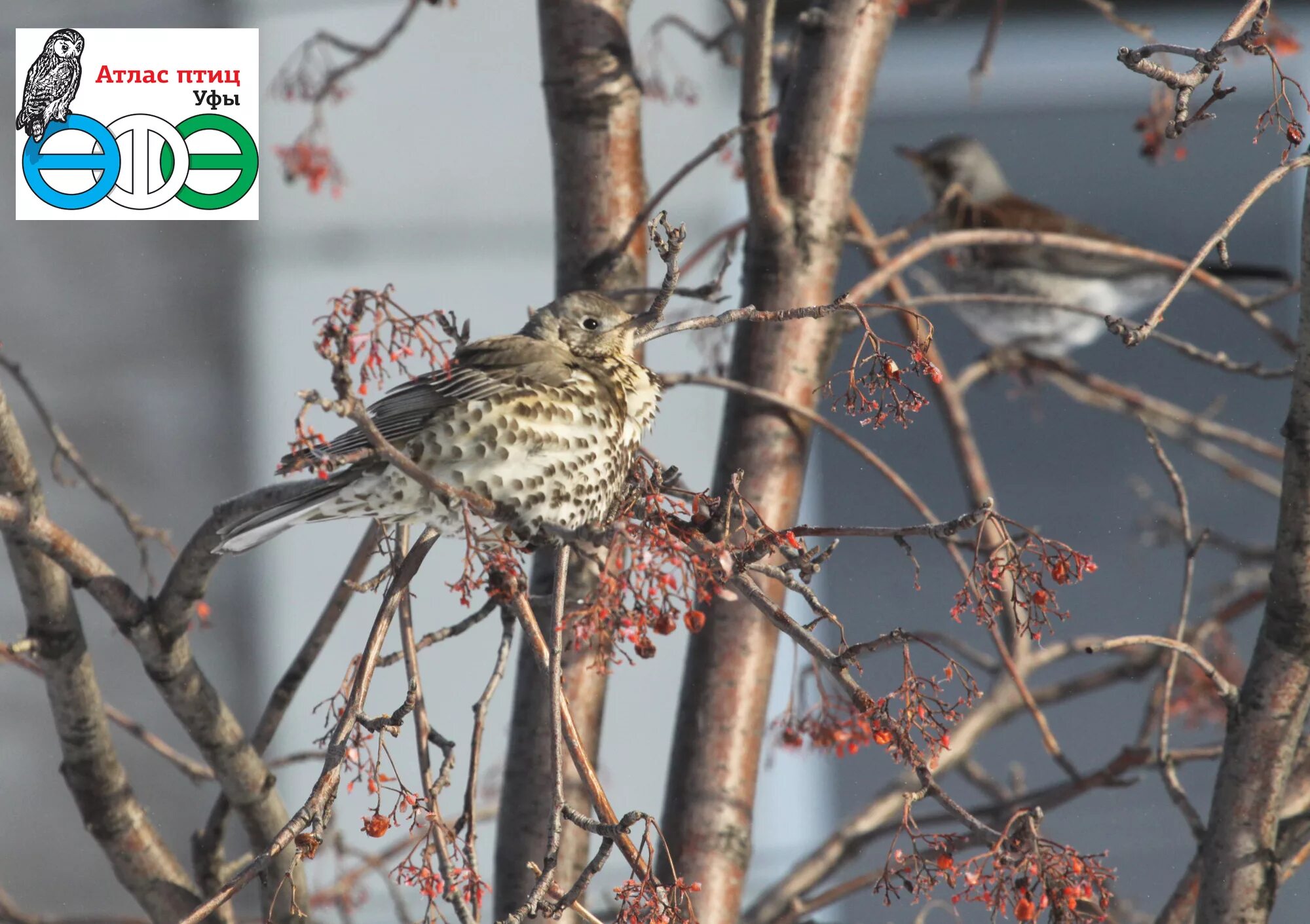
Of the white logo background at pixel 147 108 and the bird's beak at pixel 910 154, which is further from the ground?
the bird's beak at pixel 910 154

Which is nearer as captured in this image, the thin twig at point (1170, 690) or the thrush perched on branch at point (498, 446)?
the thrush perched on branch at point (498, 446)

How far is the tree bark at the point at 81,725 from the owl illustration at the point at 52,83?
43cm

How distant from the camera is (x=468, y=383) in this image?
0.74 meters

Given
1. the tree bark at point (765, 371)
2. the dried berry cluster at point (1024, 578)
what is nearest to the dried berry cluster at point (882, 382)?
the dried berry cluster at point (1024, 578)

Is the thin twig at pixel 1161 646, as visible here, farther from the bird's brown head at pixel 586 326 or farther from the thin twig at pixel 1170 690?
the bird's brown head at pixel 586 326

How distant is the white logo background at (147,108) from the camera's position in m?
1.03

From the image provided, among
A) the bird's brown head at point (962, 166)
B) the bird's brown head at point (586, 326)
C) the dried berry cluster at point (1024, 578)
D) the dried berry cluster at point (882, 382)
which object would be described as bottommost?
the dried berry cluster at point (1024, 578)

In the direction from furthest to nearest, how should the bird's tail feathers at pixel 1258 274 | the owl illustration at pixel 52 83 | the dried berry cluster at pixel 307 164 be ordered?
1. the bird's tail feathers at pixel 1258 274
2. the dried berry cluster at pixel 307 164
3. the owl illustration at pixel 52 83

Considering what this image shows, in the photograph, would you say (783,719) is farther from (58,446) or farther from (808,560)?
(58,446)

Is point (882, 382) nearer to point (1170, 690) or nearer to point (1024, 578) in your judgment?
point (1024, 578)

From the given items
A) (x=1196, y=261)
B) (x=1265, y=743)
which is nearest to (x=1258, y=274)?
(x=1265, y=743)

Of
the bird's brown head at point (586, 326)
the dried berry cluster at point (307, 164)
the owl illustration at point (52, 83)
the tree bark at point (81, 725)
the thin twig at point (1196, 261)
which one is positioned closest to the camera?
the thin twig at point (1196, 261)

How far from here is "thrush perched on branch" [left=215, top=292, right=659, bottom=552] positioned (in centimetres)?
66

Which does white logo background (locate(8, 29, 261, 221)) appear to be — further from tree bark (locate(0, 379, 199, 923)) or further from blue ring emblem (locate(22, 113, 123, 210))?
tree bark (locate(0, 379, 199, 923))
